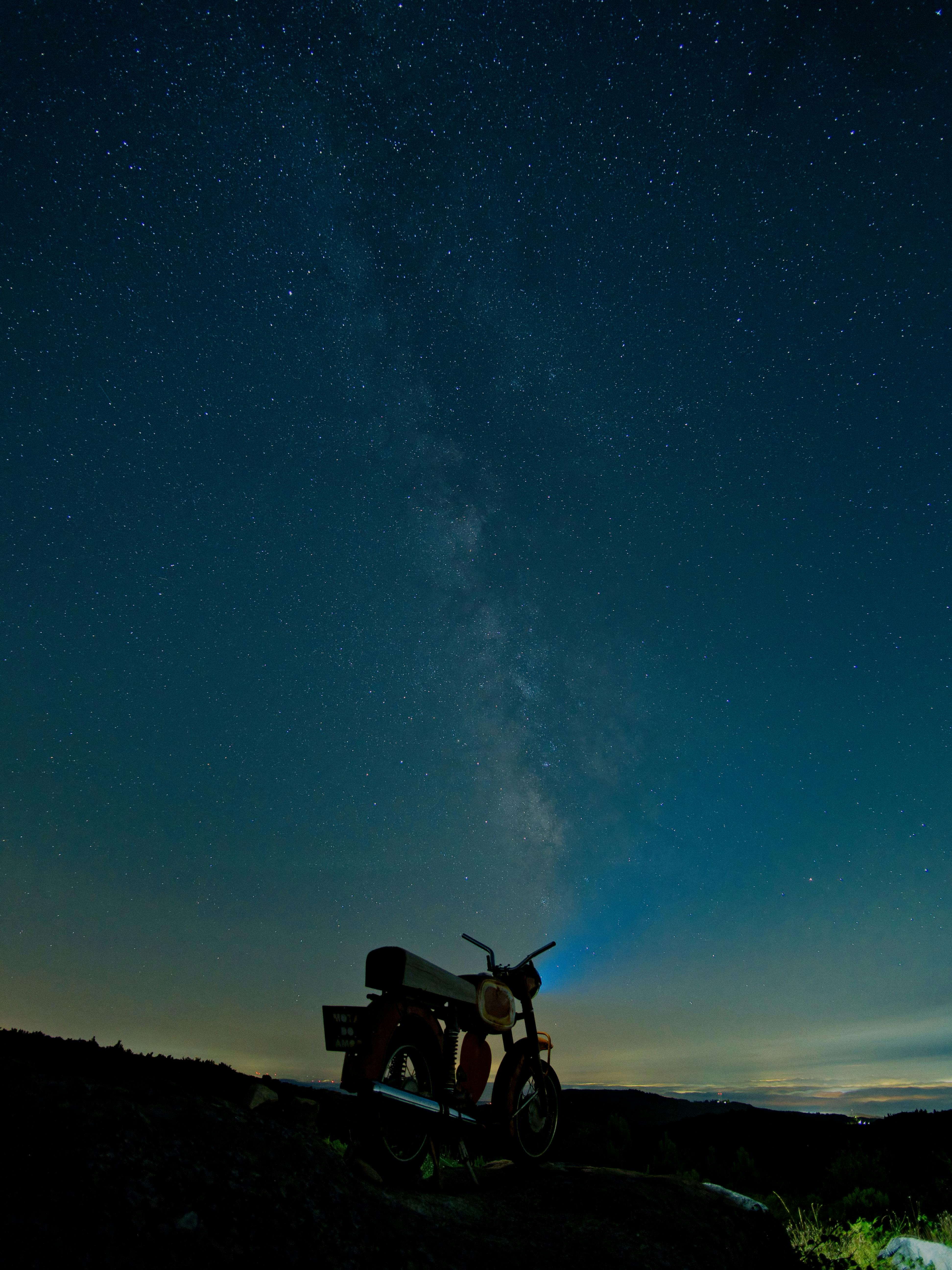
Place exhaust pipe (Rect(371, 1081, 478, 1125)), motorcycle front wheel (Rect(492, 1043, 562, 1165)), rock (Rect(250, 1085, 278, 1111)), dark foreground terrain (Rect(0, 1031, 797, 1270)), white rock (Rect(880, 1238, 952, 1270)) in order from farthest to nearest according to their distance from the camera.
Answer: motorcycle front wheel (Rect(492, 1043, 562, 1165)) → white rock (Rect(880, 1238, 952, 1270)) → exhaust pipe (Rect(371, 1081, 478, 1125)) → rock (Rect(250, 1085, 278, 1111)) → dark foreground terrain (Rect(0, 1031, 797, 1270))

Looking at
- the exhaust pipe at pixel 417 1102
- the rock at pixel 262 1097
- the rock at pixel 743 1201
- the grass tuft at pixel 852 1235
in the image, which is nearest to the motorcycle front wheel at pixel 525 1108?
the exhaust pipe at pixel 417 1102

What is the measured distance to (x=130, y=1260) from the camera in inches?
157

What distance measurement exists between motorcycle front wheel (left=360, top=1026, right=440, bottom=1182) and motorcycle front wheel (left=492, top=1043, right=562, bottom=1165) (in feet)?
6.39

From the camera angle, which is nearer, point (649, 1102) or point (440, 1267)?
point (440, 1267)

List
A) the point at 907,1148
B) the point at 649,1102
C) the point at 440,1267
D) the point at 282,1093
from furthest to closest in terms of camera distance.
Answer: the point at 649,1102
the point at 907,1148
the point at 282,1093
the point at 440,1267

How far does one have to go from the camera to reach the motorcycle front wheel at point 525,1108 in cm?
975

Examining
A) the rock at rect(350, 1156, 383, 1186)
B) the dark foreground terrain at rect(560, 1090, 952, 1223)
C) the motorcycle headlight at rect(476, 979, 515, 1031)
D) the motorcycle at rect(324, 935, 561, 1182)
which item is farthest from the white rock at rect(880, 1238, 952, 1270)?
the rock at rect(350, 1156, 383, 1186)

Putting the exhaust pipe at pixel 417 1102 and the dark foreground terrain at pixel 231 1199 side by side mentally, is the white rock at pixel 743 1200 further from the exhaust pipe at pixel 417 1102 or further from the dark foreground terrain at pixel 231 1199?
the exhaust pipe at pixel 417 1102

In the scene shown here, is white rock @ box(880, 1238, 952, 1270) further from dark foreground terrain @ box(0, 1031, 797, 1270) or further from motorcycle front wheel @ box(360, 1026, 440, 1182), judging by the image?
motorcycle front wheel @ box(360, 1026, 440, 1182)

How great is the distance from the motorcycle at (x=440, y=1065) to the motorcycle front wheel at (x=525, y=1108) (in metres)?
0.02

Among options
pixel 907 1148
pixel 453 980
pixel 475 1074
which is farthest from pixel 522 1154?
pixel 907 1148

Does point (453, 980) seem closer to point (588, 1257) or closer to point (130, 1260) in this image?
point (588, 1257)

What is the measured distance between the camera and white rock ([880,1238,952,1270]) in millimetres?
8969

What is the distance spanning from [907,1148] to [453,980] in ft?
45.8
